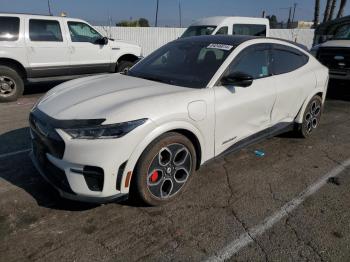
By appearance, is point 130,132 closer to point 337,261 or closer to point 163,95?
point 163,95

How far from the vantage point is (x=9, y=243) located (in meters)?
2.78

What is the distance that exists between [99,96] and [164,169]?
3.12 feet

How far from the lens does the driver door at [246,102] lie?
12.0 feet

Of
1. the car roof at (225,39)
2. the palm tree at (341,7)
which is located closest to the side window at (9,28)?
the car roof at (225,39)

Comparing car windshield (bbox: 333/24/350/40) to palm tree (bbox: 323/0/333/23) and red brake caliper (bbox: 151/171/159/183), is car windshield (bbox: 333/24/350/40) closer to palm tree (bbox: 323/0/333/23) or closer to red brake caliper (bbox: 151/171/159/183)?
red brake caliper (bbox: 151/171/159/183)

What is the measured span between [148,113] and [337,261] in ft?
6.36

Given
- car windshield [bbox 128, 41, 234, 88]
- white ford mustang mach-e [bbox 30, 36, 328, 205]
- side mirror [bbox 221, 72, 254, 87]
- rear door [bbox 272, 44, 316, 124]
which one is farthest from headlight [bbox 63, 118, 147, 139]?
rear door [bbox 272, 44, 316, 124]

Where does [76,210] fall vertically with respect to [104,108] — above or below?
below

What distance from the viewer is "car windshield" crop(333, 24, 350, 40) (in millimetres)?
9347

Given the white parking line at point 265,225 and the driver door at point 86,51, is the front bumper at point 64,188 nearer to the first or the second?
the white parking line at point 265,225

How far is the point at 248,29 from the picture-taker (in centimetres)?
1264

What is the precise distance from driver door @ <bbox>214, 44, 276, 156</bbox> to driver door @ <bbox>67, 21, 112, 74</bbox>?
589 centimetres

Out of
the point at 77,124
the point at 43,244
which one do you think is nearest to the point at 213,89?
the point at 77,124

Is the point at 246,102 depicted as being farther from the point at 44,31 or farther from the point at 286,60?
the point at 44,31
